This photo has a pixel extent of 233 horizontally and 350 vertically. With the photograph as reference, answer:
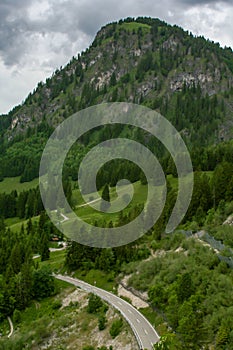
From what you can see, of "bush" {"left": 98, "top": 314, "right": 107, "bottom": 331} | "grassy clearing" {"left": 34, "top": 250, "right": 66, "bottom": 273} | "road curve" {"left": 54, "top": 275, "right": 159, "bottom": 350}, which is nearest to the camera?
"road curve" {"left": 54, "top": 275, "right": 159, "bottom": 350}

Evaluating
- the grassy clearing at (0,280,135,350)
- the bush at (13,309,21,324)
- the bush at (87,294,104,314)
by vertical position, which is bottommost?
the bush at (13,309,21,324)

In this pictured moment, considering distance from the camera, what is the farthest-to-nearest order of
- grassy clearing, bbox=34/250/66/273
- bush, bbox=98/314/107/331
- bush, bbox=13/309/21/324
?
1. grassy clearing, bbox=34/250/66/273
2. bush, bbox=13/309/21/324
3. bush, bbox=98/314/107/331

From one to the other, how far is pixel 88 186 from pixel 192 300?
5538 inches

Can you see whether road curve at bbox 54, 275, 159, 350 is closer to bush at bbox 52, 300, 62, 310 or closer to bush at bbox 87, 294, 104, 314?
bush at bbox 87, 294, 104, 314

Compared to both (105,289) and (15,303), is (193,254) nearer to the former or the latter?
(105,289)

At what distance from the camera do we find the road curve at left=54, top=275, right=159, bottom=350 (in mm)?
51750

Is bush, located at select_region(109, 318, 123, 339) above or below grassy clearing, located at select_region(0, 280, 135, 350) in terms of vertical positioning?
above

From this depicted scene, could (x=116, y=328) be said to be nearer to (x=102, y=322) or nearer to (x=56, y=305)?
(x=102, y=322)

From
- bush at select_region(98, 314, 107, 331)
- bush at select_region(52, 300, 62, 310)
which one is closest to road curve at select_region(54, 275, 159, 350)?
bush at select_region(98, 314, 107, 331)

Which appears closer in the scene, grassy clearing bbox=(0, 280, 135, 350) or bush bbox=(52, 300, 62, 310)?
grassy clearing bbox=(0, 280, 135, 350)

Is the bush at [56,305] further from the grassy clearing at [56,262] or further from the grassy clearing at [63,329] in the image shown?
the grassy clearing at [56,262]

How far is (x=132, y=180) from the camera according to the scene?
180m

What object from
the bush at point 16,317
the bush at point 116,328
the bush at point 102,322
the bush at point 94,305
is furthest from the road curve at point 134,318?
the bush at point 16,317

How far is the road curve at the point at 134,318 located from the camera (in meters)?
51.8
